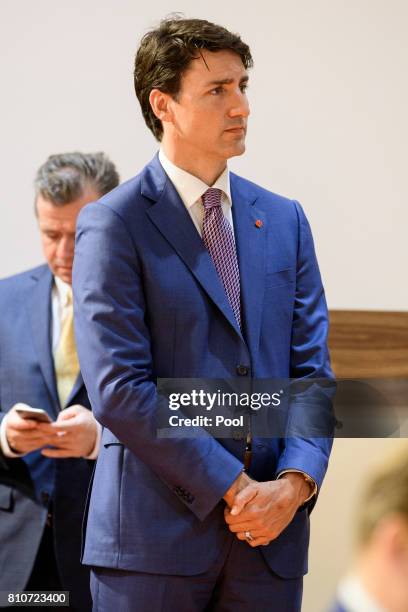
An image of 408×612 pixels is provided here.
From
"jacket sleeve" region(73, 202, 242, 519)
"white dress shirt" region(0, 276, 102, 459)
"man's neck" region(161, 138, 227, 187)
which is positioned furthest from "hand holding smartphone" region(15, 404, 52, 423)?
"man's neck" region(161, 138, 227, 187)

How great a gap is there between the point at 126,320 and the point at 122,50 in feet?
3.85

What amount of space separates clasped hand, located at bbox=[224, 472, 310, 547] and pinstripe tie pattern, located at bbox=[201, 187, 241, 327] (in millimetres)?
327

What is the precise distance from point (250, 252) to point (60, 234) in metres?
0.63

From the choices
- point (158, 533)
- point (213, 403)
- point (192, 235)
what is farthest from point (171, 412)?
point (192, 235)

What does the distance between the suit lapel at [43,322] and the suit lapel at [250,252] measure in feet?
2.03

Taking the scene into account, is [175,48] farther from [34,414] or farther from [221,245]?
[34,414]

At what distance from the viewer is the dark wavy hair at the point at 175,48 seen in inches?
79.4

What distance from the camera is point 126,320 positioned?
73.3 inches

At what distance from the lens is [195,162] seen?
205cm

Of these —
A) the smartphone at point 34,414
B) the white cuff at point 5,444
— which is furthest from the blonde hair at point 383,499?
the white cuff at point 5,444

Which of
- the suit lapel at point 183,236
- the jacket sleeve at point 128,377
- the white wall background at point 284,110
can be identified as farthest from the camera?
the white wall background at point 284,110

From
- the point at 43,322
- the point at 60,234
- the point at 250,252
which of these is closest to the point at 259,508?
the point at 250,252

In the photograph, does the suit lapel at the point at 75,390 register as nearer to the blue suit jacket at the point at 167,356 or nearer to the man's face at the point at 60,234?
the man's face at the point at 60,234

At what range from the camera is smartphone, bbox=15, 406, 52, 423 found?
7.32 feet
